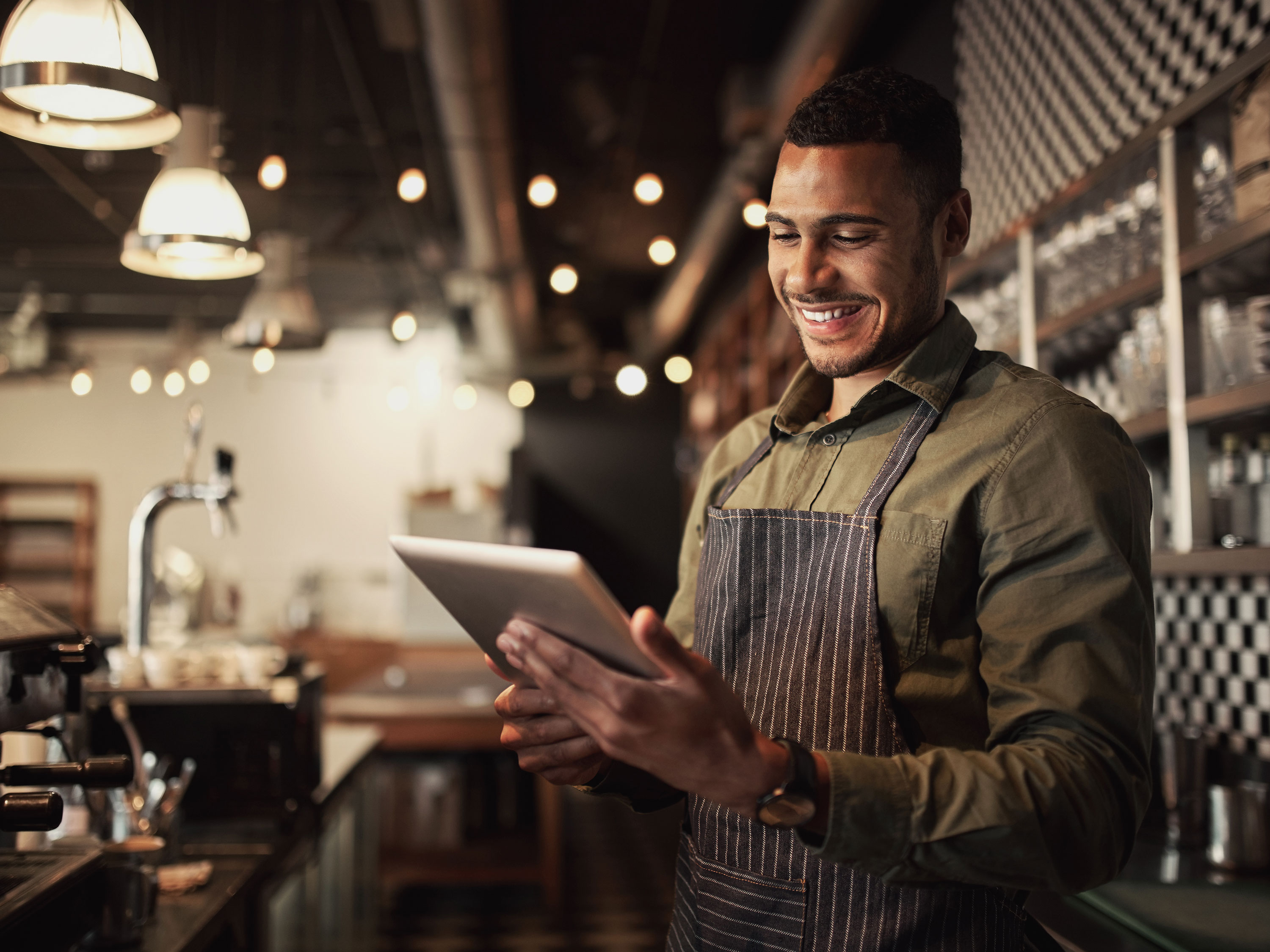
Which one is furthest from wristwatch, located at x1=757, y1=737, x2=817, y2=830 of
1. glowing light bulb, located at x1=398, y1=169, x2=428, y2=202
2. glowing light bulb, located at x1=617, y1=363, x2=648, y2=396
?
glowing light bulb, located at x1=617, y1=363, x2=648, y2=396

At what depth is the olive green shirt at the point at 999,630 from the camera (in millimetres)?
962

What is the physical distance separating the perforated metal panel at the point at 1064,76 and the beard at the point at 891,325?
121 centimetres

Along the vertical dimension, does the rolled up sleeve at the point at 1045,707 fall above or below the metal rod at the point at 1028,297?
below

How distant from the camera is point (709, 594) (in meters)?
1.42

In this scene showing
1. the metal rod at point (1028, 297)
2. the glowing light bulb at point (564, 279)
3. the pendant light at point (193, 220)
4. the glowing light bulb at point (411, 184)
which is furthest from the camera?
the glowing light bulb at point (564, 279)

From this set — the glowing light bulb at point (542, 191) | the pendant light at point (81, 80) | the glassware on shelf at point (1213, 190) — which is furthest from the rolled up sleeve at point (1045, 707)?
the glowing light bulb at point (542, 191)

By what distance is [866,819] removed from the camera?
956 millimetres

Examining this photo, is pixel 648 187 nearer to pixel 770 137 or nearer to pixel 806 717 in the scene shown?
pixel 770 137

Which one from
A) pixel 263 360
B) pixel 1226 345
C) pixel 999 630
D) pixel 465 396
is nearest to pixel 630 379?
pixel 263 360

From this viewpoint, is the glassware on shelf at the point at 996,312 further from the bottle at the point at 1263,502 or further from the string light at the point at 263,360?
the string light at the point at 263,360

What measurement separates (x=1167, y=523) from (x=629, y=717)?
2104mm

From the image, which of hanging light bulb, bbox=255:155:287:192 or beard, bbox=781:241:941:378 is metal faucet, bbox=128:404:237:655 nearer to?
hanging light bulb, bbox=255:155:287:192

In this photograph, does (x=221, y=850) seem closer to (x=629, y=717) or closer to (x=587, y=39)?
(x=629, y=717)

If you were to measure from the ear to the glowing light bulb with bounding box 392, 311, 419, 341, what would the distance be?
15.8 ft
